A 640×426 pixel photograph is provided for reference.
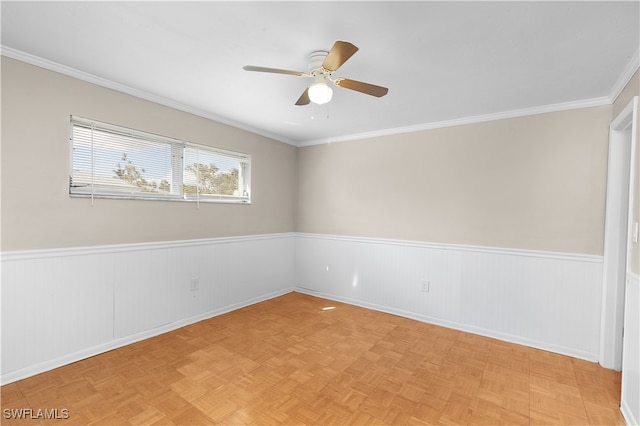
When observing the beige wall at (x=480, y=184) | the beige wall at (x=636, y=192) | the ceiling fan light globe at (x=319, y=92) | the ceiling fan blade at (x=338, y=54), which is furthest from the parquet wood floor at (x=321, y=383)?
the ceiling fan blade at (x=338, y=54)

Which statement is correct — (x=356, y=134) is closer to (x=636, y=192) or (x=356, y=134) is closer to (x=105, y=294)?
(x=636, y=192)

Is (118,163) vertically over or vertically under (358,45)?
under

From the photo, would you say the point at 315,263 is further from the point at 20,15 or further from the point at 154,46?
the point at 20,15

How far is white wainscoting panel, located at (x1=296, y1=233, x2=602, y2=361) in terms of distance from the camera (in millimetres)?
2801

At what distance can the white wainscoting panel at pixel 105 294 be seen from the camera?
2.23 metres

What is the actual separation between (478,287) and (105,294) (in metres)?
3.76

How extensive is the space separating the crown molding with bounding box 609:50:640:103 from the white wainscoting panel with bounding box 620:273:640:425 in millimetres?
1452

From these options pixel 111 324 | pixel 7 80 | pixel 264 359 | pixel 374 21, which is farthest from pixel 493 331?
pixel 7 80

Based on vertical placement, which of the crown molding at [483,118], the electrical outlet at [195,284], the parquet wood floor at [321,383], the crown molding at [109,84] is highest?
the crown molding at [109,84]

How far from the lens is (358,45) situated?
197 cm

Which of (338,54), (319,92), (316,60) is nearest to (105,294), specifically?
(319,92)

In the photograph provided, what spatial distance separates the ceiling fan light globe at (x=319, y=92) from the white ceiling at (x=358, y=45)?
25 centimetres

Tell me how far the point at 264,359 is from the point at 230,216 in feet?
6.16

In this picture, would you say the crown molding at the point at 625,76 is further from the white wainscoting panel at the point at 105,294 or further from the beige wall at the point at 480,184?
the white wainscoting panel at the point at 105,294
